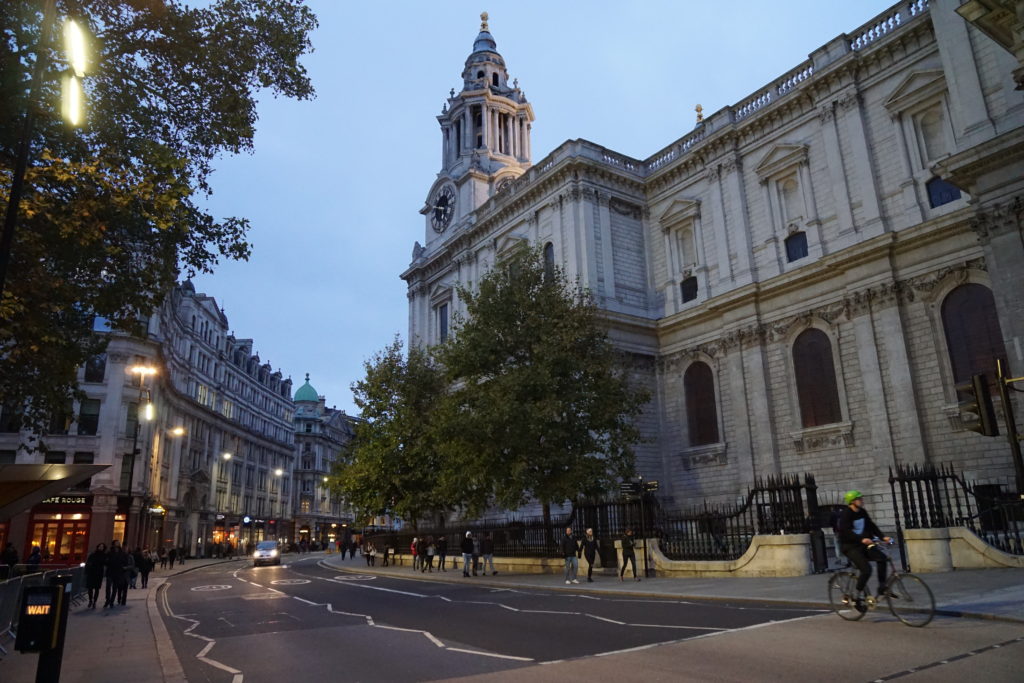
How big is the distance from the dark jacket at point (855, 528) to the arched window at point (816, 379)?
66.5 feet

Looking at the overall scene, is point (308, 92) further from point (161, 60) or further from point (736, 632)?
point (736, 632)

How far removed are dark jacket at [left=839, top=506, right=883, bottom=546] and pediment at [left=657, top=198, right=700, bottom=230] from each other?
28.0 metres

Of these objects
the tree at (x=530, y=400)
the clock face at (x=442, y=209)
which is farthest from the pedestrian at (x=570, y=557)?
the clock face at (x=442, y=209)

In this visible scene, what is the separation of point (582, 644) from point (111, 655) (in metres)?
6.75

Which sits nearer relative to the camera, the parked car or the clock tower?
Result: the parked car

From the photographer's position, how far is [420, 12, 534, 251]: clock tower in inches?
1902

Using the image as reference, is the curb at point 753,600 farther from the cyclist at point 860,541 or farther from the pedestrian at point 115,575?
the pedestrian at point 115,575

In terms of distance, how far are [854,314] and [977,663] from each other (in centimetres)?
2364

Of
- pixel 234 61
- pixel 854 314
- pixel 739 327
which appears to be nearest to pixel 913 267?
pixel 854 314

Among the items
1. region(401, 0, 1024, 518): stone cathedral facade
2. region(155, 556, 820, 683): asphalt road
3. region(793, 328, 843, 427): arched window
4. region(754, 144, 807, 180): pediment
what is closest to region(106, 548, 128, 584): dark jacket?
region(155, 556, 820, 683): asphalt road

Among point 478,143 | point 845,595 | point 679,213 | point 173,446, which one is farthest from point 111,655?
point 173,446

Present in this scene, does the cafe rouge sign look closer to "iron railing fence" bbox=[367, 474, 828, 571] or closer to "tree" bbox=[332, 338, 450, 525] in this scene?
"tree" bbox=[332, 338, 450, 525]

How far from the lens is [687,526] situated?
20.5m

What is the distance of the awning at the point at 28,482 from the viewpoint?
11.6 meters
